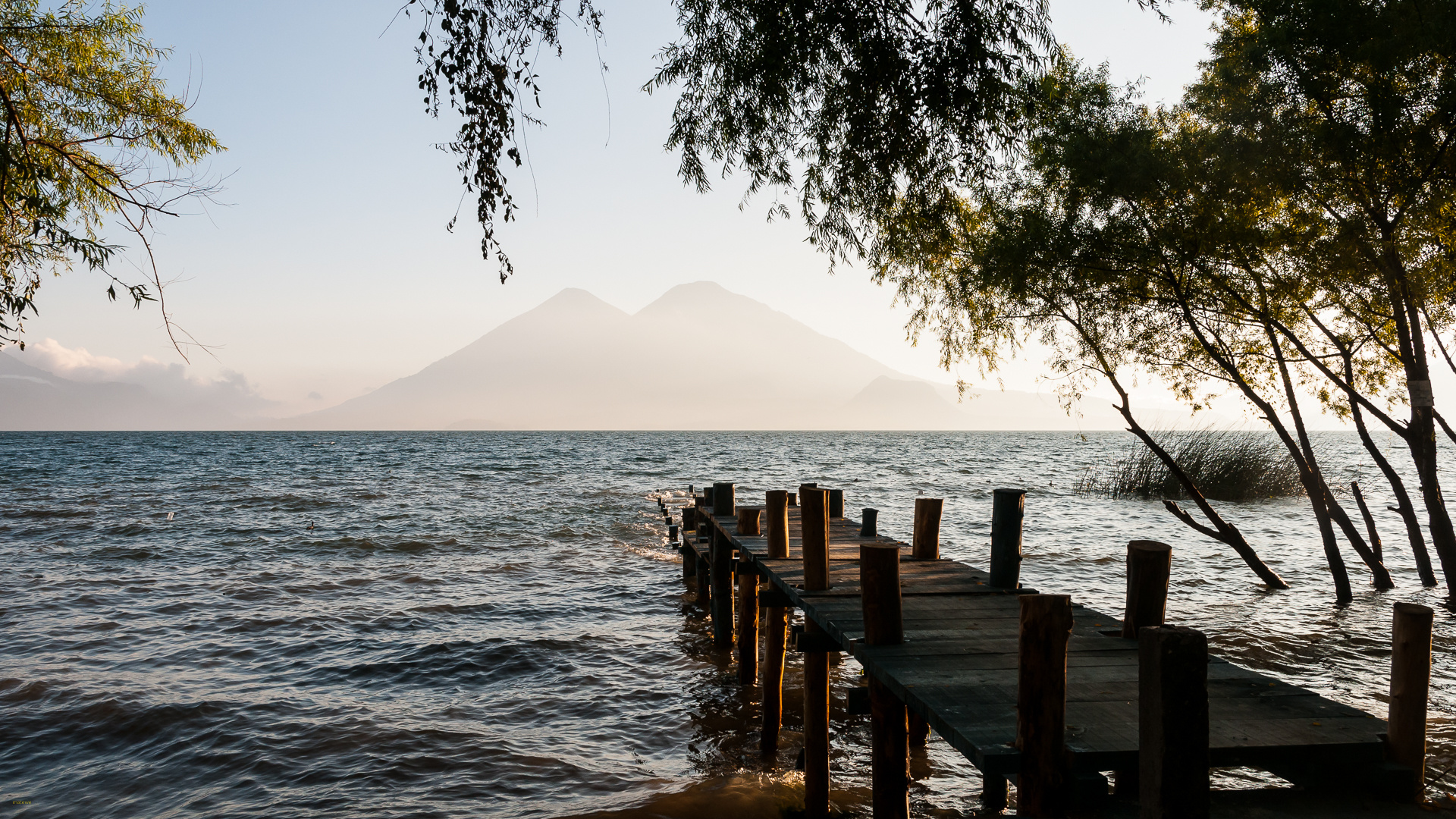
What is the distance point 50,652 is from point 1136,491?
31863 mm

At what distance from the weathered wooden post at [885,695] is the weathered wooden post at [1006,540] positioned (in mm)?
2044

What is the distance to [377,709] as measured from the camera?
970 cm

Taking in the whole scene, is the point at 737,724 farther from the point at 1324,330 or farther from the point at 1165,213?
the point at 1324,330

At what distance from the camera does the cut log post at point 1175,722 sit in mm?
3049

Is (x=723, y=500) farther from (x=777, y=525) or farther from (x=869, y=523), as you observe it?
(x=777, y=525)

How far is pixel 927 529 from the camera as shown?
367 inches

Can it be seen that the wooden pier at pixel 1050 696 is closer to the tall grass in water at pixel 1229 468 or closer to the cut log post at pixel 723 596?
the cut log post at pixel 723 596

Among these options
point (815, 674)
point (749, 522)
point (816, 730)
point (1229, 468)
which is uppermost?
point (1229, 468)

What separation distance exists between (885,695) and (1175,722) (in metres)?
2.99

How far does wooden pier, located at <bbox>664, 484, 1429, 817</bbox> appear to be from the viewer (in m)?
3.13

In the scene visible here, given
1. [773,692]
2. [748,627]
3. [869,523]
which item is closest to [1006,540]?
[773,692]

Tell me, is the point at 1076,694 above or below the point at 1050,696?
below

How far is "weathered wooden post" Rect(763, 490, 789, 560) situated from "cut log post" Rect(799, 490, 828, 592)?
148 cm

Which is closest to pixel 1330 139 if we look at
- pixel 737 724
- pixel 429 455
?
pixel 737 724
